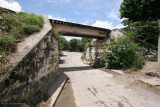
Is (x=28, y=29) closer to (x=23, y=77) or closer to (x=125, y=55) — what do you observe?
(x=23, y=77)

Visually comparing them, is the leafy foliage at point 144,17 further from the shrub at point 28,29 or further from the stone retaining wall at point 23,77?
the stone retaining wall at point 23,77

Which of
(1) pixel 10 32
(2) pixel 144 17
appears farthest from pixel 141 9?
(1) pixel 10 32

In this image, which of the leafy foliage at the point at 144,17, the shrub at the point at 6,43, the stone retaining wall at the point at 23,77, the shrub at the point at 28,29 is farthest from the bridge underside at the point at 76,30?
the shrub at the point at 6,43

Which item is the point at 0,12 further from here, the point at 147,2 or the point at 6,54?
the point at 147,2

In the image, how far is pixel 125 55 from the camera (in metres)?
8.02

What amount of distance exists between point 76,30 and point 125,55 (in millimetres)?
5548

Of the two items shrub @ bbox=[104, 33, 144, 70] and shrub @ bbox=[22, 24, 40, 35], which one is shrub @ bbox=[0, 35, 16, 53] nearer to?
shrub @ bbox=[22, 24, 40, 35]

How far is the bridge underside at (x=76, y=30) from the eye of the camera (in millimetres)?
8220

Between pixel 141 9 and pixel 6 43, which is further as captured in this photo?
pixel 141 9

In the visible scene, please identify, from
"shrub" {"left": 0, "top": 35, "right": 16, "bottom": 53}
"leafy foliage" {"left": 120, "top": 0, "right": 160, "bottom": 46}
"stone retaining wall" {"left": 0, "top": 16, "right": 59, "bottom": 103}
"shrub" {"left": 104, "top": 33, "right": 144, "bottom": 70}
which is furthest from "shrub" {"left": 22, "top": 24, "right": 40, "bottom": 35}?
"leafy foliage" {"left": 120, "top": 0, "right": 160, "bottom": 46}

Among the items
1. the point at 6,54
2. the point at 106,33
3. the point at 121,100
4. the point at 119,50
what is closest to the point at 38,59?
the point at 6,54

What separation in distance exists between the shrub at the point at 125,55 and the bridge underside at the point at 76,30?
9.11ft


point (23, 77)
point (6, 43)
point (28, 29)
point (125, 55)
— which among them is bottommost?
point (23, 77)

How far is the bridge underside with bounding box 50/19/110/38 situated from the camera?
8220 mm
